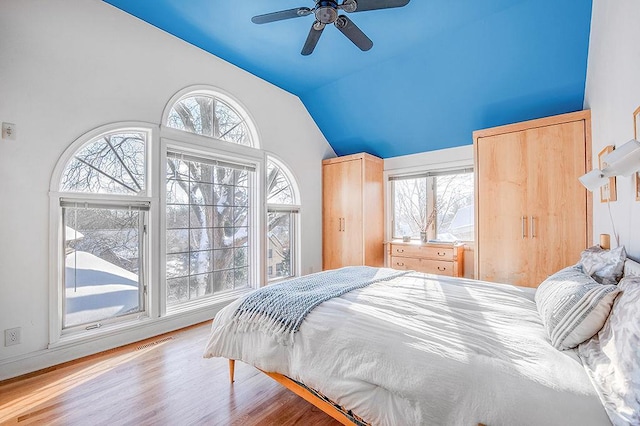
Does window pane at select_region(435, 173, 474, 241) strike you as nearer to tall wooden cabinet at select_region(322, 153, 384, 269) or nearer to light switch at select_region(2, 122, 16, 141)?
tall wooden cabinet at select_region(322, 153, 384, 269)

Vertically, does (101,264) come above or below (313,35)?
below

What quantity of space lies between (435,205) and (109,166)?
13.4ft

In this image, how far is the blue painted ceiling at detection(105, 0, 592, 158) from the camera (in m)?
2.48

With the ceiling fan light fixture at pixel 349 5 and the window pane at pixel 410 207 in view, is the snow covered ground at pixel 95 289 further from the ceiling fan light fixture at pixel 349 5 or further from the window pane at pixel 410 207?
the window pane at pixel 410 207

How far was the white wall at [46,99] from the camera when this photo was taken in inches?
82.0

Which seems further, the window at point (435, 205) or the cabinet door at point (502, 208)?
the window at point (435, 205)

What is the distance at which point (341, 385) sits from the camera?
1.29m

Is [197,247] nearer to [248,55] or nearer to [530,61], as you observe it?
[248,55]

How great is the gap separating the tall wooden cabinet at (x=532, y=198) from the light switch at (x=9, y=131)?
14.1 ft

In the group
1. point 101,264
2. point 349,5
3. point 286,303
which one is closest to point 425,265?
point 286,303

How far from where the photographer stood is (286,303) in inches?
67.6

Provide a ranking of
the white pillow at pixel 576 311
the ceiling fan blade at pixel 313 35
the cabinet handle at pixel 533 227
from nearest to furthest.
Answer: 1. the white pillow at pixel 576 311
2. the ceiling fan blade at pixel 313 35
3. the cabinet handle at pixel 533 227

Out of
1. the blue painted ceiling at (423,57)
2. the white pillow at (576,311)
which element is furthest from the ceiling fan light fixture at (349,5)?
the white pillow at (576,311)

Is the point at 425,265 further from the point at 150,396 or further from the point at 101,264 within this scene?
the point at 101,264
